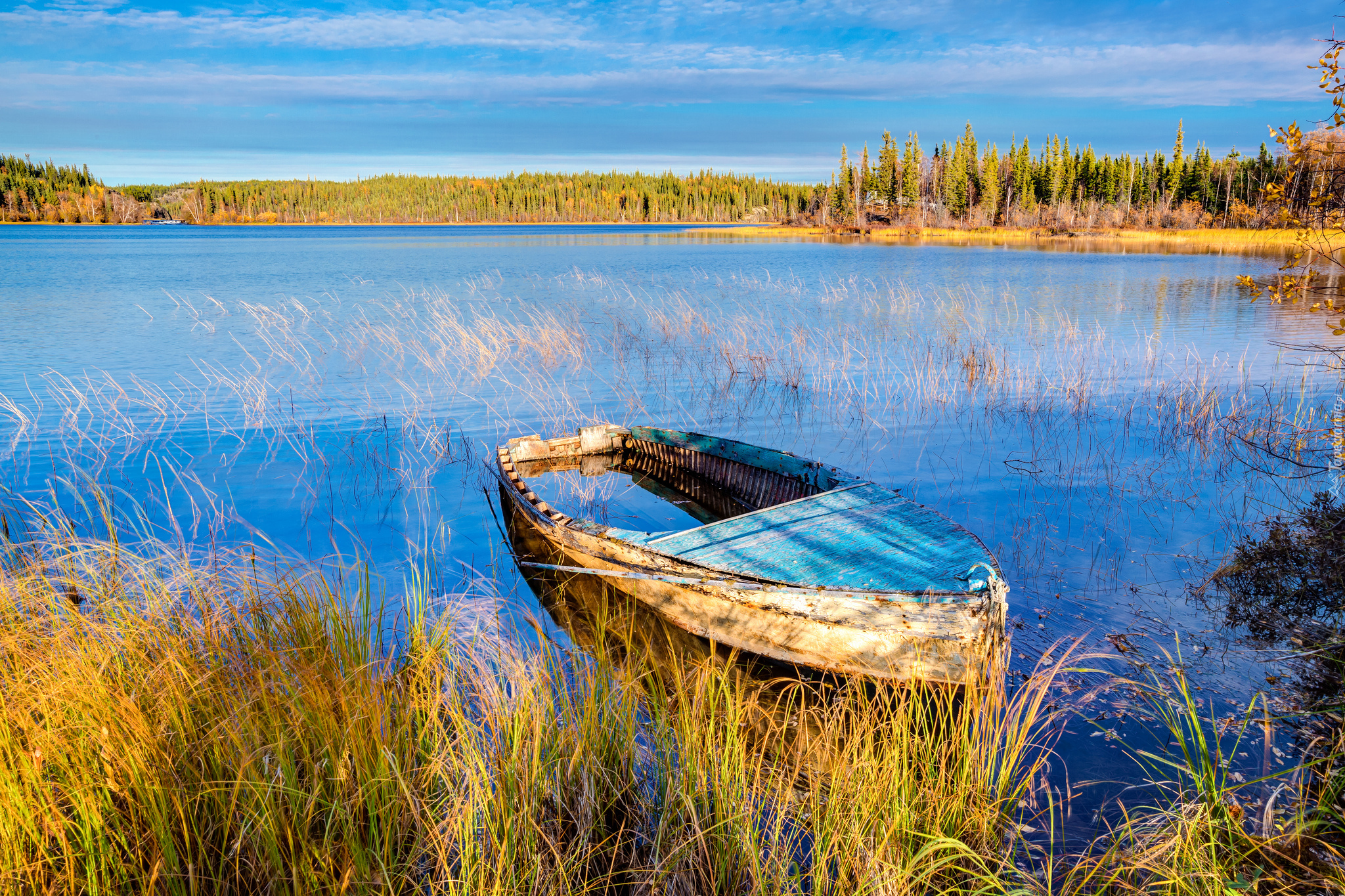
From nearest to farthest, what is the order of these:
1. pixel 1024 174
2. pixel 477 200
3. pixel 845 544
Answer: pixel 845 544 → pixel 1024 174 → pixel 477 200

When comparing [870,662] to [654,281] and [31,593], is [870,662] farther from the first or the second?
[654,281]

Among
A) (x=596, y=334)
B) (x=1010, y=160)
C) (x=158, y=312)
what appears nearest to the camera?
(x=596, y=334)

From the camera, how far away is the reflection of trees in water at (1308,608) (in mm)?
4164

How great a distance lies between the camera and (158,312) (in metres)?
24.4

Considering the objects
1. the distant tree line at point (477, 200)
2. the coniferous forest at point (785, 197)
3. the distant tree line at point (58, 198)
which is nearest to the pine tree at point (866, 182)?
the coniferous forest at point (785, 197)

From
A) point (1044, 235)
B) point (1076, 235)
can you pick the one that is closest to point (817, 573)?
point (1076, 235)

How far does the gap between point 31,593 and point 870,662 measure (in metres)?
4.81

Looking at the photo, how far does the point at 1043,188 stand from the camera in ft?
278

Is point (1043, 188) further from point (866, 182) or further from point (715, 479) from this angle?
point (715, 479)

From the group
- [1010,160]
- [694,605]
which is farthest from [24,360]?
[1010,160]

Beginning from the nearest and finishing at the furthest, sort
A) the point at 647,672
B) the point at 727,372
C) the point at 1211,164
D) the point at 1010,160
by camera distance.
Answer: the point at 647,672
the point at 727,372
the point at 1211,164
the point at 1010,160

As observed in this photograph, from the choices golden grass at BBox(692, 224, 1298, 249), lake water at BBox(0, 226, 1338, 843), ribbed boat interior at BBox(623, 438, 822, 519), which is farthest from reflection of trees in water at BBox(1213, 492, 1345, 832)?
golden grass at BBox(692, 224, 1298, 249)

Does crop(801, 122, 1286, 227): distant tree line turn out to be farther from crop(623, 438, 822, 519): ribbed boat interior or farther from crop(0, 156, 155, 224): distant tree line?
crop(0, 156, 155, 224): distant tree line

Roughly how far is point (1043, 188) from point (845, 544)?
92.1 m
